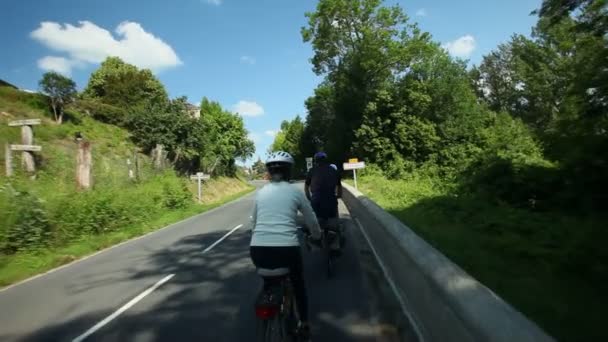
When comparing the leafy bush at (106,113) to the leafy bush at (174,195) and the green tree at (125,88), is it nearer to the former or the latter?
the green tree at (125,88)

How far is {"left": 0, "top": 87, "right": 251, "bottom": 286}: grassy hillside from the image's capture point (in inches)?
470

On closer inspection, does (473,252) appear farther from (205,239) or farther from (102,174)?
(102,174)

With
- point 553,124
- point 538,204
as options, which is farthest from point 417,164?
point 553,124

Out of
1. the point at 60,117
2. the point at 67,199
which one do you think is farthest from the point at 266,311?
the point at 60,117

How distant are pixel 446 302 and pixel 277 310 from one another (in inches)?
58.7

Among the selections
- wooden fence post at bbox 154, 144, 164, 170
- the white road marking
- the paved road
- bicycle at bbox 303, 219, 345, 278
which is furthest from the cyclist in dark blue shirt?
wooden fence post at bbox 154, 144, 164, 170

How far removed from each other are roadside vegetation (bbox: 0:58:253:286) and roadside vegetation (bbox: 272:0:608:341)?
10225 millimetres

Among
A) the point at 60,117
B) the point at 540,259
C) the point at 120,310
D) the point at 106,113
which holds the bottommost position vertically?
the point at 120,310

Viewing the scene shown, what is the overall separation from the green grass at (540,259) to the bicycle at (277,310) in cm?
243

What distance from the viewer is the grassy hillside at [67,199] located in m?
11.9

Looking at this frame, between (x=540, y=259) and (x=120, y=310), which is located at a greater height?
(x=540, y=259)

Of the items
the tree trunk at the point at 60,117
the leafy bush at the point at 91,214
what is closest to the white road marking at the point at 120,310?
the leafy bush at the point at 91,214

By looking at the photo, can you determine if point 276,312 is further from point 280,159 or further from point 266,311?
point 280,159

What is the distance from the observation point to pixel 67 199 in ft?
48.7
